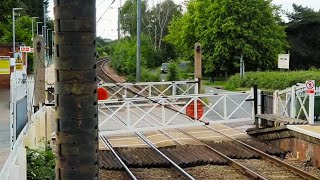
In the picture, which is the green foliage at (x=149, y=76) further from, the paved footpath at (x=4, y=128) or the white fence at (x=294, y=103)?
the white fence at (x=294, y=103)

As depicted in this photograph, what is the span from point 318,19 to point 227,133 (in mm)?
49845

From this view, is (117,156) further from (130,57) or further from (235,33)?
(235,33)

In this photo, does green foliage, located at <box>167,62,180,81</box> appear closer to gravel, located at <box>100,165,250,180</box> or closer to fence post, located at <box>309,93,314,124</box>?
fence post, located at <box>309,93,314,124</box>

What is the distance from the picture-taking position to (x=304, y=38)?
63719mm

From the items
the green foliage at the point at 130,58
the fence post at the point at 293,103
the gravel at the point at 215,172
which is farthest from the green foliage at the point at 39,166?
the green foliage at the point at 130,58

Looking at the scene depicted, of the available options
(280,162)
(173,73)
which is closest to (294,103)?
(280,162)

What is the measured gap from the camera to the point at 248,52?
4828 cm

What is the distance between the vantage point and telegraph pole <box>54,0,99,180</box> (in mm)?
3154

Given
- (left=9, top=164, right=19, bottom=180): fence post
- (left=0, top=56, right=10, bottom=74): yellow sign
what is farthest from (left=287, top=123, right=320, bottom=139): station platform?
(left=0, top=56, right=10, bottom=74): yellow sign

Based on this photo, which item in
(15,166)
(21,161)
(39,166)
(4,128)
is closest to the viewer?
(15,166)

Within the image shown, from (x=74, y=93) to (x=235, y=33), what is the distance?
152ft

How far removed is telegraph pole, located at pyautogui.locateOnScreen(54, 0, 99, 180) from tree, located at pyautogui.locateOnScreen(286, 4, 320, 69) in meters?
59.7

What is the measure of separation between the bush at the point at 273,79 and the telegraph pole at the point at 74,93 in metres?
31.5

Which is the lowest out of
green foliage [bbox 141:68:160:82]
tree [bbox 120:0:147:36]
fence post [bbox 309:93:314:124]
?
fence post [bbox 309:93:314:124]
